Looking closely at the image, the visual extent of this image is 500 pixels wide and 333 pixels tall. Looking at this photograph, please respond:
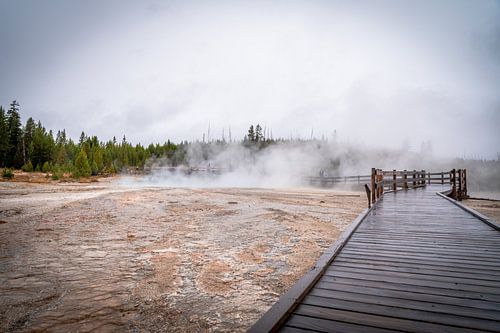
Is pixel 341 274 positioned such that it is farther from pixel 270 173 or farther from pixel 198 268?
pixel 270 173

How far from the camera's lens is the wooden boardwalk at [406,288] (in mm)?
2293

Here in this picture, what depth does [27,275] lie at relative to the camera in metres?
4.82

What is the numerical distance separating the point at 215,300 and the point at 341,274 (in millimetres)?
1770

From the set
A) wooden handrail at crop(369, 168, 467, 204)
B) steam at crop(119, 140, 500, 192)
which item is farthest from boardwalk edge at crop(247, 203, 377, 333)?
steam at crop(119, 140, 500, 192)

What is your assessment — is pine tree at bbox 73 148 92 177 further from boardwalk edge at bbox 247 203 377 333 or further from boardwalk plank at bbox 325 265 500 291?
boardwalk plank at bbox 325 265 500 291

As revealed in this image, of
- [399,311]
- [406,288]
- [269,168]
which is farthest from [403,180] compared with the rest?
[269,168]

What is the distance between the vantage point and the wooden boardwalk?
2293 mm

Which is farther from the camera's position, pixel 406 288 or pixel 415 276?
pixel 415 276

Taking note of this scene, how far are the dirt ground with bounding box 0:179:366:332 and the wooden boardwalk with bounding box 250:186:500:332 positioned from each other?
1.14 meters

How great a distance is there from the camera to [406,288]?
2.97 meters

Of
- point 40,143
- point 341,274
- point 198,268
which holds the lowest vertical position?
point 198,268

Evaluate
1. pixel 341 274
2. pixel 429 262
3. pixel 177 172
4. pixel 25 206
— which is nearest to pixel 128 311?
pixel 341 274

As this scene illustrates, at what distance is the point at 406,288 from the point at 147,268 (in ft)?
13.8

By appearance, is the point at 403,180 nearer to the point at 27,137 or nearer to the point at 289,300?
the point at 289,300
